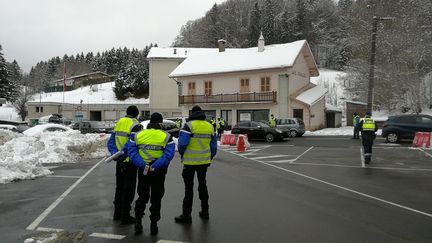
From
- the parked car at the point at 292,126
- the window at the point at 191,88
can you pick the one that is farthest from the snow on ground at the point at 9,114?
the parked car at the point at 292,126

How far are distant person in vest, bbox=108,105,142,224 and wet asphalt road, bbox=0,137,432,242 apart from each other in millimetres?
245

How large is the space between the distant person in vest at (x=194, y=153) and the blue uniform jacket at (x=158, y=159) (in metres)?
0.60

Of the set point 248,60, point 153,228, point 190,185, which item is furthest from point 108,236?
point 248,60

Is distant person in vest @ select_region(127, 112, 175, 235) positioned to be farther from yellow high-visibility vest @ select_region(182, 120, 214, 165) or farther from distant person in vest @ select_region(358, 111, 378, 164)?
distant person in vest @ select_region(358, 111, 378, 164)

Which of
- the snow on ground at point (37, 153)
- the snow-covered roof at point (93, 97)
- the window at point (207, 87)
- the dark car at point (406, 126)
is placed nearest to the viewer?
the snow on ground at point (37, 153)

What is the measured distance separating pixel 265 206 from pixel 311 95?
34389 millimetres

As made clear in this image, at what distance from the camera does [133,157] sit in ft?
19.5

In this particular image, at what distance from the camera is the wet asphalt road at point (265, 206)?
591cm

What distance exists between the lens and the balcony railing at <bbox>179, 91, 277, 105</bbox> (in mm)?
39781

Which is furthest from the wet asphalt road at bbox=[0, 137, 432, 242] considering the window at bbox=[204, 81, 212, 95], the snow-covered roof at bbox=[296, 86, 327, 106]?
the window at bbox=[204, 81, 212, 95]

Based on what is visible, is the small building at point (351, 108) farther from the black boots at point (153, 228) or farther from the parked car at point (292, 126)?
the black boots at point (153, 228)

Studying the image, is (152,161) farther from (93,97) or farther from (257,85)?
(93,97)

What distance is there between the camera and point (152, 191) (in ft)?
19.7

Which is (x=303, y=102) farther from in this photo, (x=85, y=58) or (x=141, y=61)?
(x=85, y=58)
